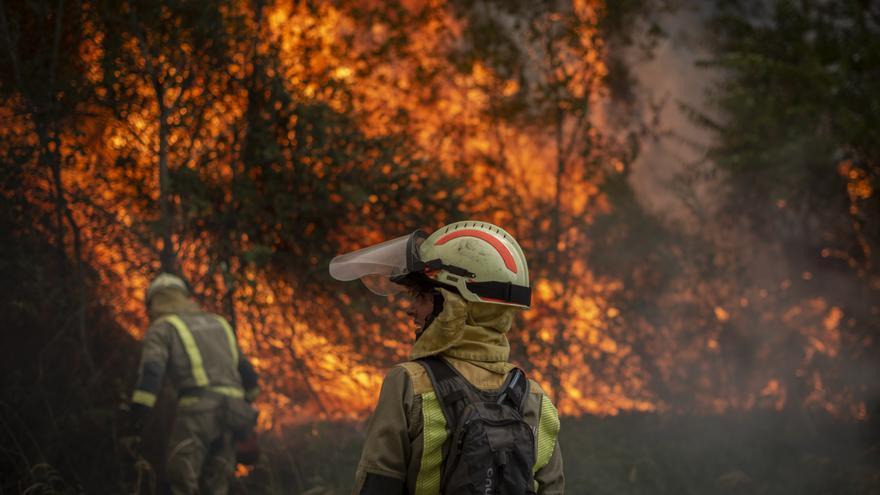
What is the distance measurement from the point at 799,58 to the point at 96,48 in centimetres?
953

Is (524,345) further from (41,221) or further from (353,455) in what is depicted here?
(41,221)

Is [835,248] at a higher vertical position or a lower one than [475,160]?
lower

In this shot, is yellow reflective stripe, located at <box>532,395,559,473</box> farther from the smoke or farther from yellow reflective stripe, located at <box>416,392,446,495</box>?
the smoke

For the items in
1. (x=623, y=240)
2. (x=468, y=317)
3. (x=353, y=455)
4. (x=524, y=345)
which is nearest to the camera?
(x=468, y=317)

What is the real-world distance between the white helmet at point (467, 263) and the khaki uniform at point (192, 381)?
10.9ft

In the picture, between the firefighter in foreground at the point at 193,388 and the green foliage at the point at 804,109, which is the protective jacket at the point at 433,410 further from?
the green foliage at the point at 804,109

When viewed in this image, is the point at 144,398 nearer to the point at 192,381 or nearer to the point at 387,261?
the point at 192,381

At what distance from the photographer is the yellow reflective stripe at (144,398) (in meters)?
5.39

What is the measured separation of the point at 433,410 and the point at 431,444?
10 cm

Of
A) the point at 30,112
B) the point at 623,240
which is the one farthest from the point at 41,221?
the point at 623,240

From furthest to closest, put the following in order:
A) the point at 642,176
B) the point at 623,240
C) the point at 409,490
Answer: the point at 642,176 < the point at 623,240 < the point at 409,490

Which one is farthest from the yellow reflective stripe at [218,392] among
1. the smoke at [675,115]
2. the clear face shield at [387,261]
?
the smoke at [675,115]

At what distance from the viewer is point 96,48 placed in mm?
7254

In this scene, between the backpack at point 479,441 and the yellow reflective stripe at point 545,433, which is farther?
the yellow reflective stripe at point 545,433
